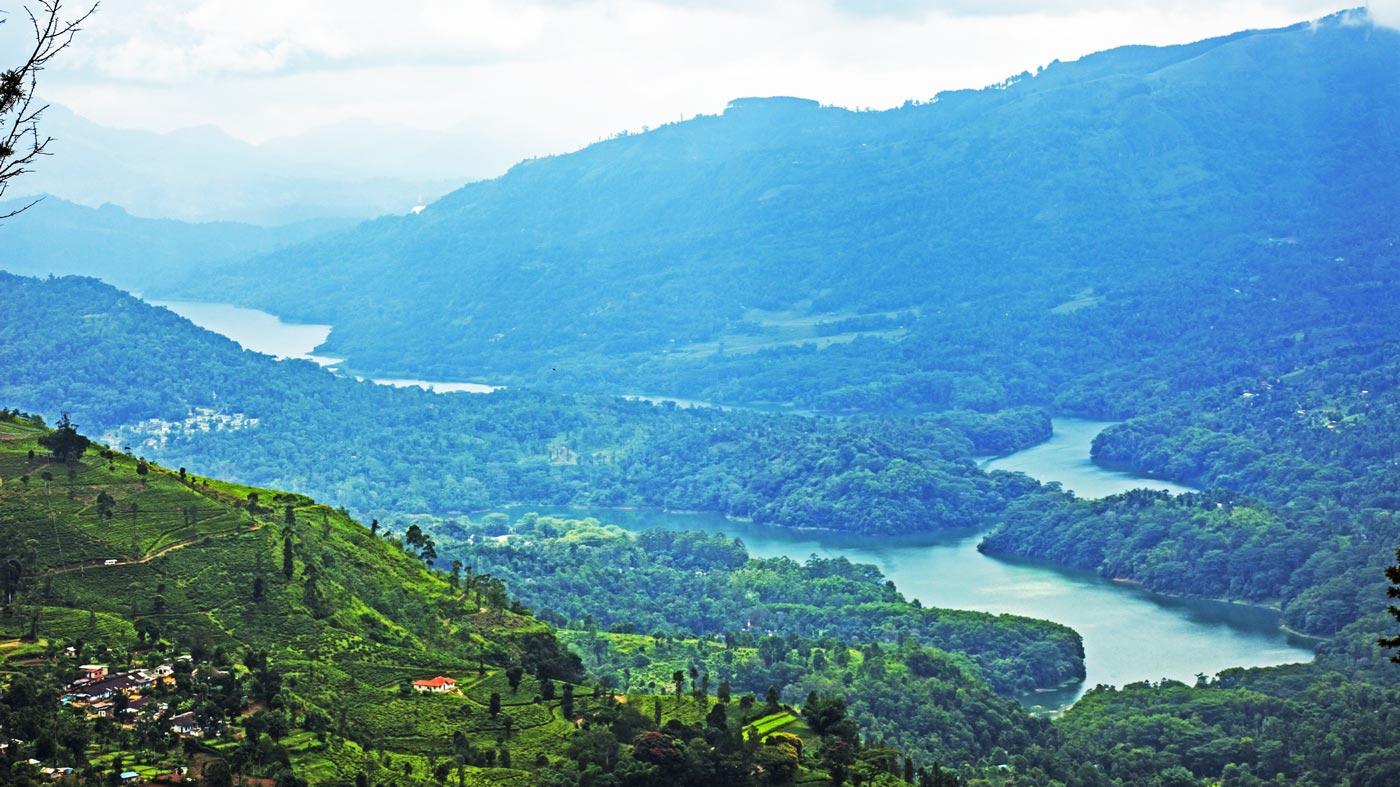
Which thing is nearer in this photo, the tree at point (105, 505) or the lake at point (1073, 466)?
the tree at point (105, 505)

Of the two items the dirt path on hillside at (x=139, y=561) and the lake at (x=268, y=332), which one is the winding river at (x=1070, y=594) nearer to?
the dirt path on hillside at (x=139, y=561)

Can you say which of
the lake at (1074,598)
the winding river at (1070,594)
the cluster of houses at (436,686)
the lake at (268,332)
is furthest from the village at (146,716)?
the lake at (268,332)

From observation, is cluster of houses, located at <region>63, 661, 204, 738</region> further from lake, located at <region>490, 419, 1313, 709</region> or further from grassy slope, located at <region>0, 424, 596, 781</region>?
lake, located at <region>490, 419, 1313, 709</region>

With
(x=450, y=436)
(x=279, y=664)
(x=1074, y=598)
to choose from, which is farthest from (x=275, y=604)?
(x=450, y=436)

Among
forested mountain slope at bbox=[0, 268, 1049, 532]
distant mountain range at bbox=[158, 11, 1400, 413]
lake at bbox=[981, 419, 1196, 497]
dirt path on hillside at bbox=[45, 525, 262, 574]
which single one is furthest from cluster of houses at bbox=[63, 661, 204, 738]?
distant mountain range at bbox=[158, 11, 1400, 413]

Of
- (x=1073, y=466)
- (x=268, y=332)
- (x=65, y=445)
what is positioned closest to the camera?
(x=65, y=445)

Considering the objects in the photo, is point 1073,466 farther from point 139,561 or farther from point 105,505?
point 139,561
